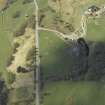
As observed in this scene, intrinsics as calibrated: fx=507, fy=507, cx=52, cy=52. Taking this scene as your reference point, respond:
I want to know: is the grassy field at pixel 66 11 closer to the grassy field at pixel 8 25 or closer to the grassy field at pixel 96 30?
the grassy field at pixel 96 30

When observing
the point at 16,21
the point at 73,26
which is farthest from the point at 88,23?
the point at 16,21

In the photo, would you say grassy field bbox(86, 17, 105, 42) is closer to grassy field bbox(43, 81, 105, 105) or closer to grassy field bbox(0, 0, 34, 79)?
grassy field bbox(43, 81, 105, 105)

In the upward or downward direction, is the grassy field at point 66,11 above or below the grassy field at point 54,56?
above

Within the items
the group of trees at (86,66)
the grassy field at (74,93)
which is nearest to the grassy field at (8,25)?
the group of trees at (86,66)

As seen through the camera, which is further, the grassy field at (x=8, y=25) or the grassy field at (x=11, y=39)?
the grassy field at (x=8, y=25)

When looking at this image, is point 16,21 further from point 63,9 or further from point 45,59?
point 45,59

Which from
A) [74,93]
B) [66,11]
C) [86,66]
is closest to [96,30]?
[86,66]

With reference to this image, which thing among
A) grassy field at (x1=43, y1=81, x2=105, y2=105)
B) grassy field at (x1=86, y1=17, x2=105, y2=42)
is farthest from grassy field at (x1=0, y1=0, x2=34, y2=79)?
grassy field at (x1=86, y1=17, x2=105, y2=42)
